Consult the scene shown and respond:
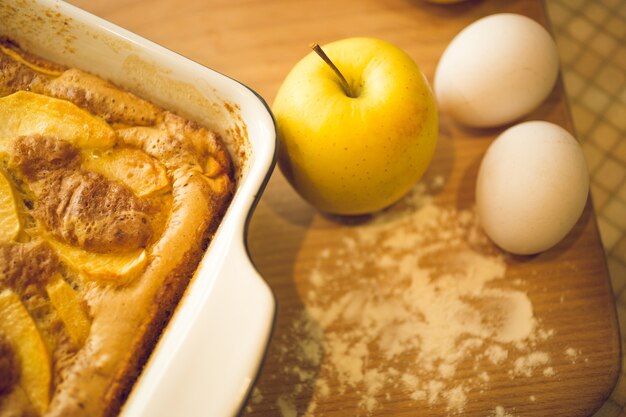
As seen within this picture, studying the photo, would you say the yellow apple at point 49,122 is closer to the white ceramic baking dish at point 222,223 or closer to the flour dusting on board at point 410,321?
the white ceramic baking dish at point 222,223

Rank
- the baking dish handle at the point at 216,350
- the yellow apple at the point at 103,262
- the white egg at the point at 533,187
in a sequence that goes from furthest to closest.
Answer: the white egg at the point at 533,187
the yellow apple at the point at 103,262
the baking dish handle at the point at 216,350

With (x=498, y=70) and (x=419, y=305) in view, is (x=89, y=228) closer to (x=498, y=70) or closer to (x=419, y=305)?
(x=419, y=305)

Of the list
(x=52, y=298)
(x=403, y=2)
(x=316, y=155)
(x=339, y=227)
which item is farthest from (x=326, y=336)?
(x=403, y=2)

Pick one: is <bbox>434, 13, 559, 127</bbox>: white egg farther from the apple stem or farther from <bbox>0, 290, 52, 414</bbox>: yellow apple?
<bbox>0, 290, 52, 414</bbox>: yellow apple

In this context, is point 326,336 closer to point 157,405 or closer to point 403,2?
point 157,405

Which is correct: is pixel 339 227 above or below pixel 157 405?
below

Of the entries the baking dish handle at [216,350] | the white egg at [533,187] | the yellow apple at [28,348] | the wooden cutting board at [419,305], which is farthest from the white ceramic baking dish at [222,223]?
the white egg at [533,187]

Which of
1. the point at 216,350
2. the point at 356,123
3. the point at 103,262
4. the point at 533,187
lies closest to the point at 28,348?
the point at 103,262

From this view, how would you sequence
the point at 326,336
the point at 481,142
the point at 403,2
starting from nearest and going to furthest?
the point at 326,336
the point at 481,142
the point at 403,2
